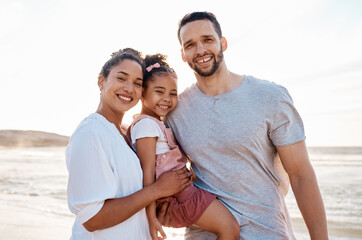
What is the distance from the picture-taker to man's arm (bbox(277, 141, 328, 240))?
2.46 meters

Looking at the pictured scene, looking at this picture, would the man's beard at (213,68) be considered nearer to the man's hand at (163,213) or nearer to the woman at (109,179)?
the woman at (109,179)

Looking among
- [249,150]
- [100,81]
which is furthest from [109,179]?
[249,150]

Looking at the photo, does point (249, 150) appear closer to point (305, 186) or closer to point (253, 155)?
point (253, 155)

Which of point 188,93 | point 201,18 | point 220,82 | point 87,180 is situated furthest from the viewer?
point 188,93

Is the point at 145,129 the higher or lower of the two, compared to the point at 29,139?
higher

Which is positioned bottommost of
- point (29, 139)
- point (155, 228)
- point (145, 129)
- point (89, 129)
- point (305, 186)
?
point (29, 139)

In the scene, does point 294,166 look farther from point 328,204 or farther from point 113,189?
A: point 328,204

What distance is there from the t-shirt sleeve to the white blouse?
1.08m

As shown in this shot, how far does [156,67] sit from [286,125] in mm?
1345

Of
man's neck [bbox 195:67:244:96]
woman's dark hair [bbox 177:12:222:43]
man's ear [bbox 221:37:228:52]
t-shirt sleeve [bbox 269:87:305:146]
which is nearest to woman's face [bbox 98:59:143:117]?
man's neck [bbox 195:67:244:96]

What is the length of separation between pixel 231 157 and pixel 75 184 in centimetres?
119

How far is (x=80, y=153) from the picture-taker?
2086 millimetres

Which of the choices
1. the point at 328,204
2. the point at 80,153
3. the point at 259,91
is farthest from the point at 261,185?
the point at 328,204

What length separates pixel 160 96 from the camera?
3.02 m
